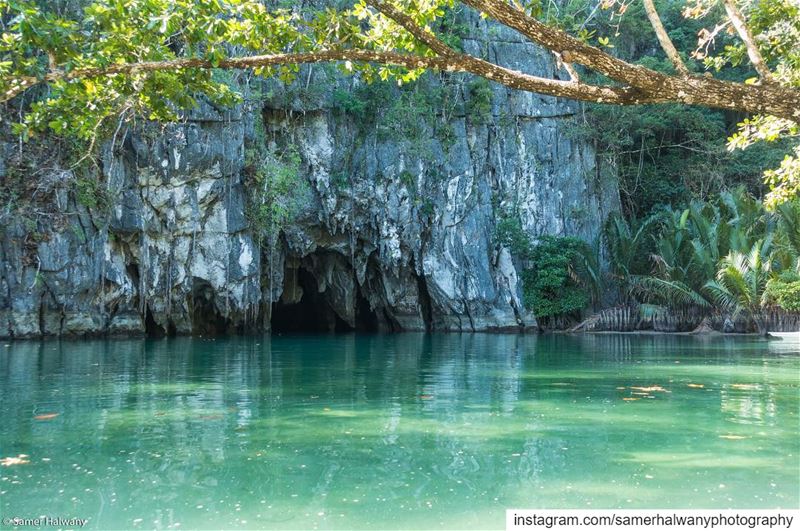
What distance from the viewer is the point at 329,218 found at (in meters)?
21.4

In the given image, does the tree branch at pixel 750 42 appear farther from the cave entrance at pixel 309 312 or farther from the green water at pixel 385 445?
the cave entrance at pixel 309 312

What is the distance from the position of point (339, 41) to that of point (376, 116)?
16971 millimetres

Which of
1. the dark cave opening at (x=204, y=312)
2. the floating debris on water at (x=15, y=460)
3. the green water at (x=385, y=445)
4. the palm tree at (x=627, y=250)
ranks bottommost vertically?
the green water at (x=385, y=445)

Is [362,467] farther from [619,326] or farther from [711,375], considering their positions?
[619,326]

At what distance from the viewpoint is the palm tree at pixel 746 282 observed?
720 inches

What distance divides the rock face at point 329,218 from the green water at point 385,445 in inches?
380

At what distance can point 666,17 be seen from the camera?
2631 cm

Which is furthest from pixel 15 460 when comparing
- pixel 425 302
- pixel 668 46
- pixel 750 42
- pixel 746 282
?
pixel 425 302

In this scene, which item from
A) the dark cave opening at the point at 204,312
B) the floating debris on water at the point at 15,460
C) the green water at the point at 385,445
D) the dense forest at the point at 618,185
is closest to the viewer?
the green water at the point at 385,445

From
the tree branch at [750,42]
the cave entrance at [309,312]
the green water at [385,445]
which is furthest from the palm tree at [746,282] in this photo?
the tree branch at [750,42]

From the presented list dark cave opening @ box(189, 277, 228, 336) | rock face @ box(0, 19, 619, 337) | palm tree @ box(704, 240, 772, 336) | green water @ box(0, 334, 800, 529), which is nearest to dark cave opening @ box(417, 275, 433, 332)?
rock face @ box(0, 19, 619, 337)

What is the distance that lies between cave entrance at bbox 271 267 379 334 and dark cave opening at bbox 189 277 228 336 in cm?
272

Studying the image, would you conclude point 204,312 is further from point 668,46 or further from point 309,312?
point 668,46

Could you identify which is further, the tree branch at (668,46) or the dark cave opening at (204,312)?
the dark cave opening at (204,312)
